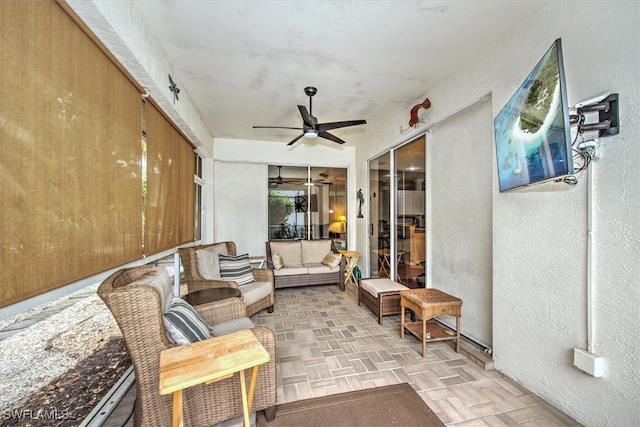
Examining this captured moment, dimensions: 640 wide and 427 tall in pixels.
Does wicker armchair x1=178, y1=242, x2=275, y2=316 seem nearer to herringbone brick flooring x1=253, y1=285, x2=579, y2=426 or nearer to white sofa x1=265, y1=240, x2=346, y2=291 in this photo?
herringbone brick flooring x1=253, y1=285, x2=579, y2=426

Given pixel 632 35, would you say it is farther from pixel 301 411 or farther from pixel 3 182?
pixel 3 182

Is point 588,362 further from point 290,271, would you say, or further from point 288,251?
point 288,251

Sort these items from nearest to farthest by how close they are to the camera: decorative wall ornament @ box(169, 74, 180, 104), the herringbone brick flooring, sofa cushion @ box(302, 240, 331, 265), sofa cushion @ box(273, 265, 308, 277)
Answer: the herringbone brick flooring < decorative wall ornament @ box(169, 74, 180, 104) < sofa cushion @ box(273, 265, 308, 277) < sofa cushion @ box(302, 240, 331, 265)

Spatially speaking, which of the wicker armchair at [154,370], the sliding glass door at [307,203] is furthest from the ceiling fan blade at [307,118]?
the sliding glass door at [307,203]

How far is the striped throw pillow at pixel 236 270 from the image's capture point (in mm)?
3311

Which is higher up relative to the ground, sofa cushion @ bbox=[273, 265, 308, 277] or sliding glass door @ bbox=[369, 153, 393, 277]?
sliding glass door @ bbox=[369, 153, 393, 277]

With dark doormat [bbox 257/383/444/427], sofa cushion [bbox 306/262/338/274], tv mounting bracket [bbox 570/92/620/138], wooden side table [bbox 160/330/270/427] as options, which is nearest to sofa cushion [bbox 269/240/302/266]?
sofa cushion [bbox 306/262/338/274]

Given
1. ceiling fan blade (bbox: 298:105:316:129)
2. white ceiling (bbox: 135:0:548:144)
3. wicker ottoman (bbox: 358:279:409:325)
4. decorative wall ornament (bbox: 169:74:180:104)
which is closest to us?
white ceiling (bbox: 135:0:548:144)

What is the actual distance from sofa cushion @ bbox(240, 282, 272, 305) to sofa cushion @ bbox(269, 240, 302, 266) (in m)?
1.30

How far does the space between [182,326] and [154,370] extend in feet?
0.79

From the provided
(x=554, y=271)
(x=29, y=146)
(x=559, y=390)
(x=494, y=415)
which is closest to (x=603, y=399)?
(x=559, y=390)

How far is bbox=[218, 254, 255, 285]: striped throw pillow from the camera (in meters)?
3.31

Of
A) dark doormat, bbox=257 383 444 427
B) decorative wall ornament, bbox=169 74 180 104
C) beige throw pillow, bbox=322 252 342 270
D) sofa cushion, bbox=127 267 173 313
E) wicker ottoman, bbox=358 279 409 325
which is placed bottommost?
dark doormat, bbox=257 383 444 427

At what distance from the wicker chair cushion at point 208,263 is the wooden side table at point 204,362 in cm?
204
